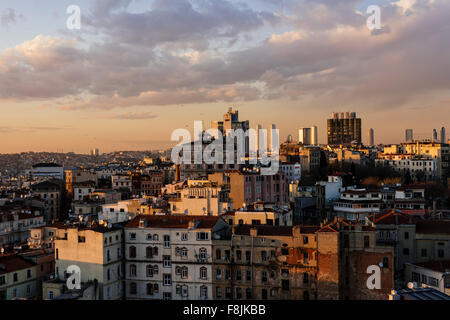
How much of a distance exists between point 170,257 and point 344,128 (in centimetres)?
10730

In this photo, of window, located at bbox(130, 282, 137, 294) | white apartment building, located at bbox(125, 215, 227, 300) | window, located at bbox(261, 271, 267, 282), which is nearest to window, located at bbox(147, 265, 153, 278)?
white apartment building, located at bbox(125, 215, 227, 300)

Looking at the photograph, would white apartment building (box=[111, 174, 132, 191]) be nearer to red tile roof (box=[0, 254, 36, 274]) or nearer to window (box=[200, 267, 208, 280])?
red tile roof (box=[0, 254, 36, 274])

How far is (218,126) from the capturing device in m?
81.2

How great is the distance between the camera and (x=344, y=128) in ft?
404

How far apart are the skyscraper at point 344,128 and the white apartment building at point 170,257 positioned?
105 meters

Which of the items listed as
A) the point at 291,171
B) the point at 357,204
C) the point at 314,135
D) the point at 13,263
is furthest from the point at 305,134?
the point at 13,263

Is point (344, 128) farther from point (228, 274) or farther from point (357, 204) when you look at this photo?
point (228, 274)

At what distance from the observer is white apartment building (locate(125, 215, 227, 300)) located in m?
Answer: 20.5

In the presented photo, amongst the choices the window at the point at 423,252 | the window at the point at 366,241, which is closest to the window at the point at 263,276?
the window at the point at 366,241

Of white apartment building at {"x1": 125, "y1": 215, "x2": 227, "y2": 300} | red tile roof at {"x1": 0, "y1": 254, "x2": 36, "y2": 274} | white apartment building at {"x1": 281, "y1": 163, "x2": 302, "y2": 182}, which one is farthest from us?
white apartment building at {"x1": 281, "y1": 163, "x2": 302, "y2": 182}

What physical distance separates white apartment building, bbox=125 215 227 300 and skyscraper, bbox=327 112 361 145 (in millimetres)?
104527
